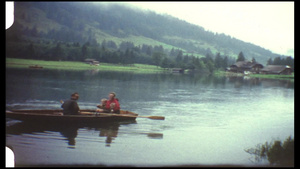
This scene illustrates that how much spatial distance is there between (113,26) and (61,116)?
9.33m

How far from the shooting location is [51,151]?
27.5 feet

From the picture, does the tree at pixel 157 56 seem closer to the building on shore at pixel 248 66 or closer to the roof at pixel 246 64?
the building on shore at pixel 248 66

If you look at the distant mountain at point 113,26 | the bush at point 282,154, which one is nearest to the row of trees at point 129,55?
the distant mountain at point 113,26

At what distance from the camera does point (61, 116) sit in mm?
11250

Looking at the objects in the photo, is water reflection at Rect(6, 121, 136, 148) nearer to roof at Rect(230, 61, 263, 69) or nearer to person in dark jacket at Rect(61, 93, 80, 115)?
person in dark jacket at Rect(61, 93, 80, 115)

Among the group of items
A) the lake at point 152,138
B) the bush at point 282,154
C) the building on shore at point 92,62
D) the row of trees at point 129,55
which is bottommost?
the lake at point 152,138

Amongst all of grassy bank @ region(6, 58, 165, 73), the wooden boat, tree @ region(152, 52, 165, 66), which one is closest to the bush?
the wooden boat

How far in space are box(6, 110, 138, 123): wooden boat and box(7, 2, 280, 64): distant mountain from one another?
3.87 metres

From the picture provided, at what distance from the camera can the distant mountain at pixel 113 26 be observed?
414 inches

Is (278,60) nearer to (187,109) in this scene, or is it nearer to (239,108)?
(239,108)

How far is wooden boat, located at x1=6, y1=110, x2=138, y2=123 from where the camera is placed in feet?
35.6

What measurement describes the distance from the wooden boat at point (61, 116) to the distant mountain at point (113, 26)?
3870mm
